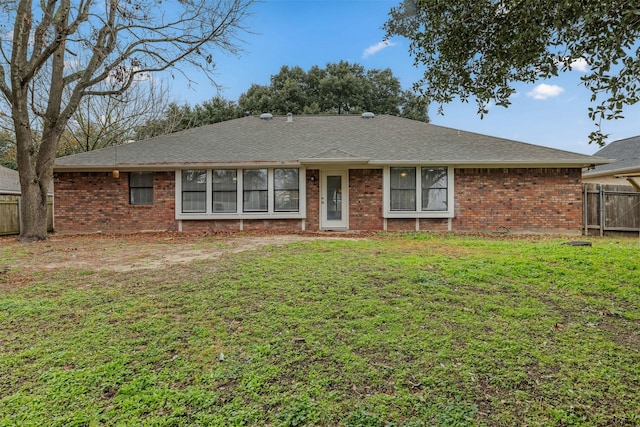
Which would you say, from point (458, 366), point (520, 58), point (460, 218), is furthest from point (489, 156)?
point (458, 366)

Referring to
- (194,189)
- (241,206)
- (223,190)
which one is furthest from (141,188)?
(241,206)

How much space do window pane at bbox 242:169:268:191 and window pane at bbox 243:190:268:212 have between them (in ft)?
0.56

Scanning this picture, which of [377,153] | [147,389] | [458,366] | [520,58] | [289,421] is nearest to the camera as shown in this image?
[289,421]

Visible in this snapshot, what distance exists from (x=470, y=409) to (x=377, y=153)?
394 inches

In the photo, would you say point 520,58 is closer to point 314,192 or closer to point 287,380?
point 287,380

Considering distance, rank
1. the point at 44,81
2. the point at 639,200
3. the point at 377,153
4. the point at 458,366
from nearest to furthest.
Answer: the point at 458,366 → the point at 639,200 → the point at 377,153 → the point at 44,81

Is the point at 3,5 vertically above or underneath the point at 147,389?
above

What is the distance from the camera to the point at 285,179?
11.8 meters

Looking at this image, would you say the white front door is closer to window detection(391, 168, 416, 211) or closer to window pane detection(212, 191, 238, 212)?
window detection(391, 168, 416, 211)

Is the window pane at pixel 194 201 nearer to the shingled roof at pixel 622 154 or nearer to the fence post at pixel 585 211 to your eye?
the fence post at pixel 585 211

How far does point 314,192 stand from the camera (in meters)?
11.9

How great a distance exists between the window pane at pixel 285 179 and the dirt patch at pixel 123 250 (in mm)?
2125

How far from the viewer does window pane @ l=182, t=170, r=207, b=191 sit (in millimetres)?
11945

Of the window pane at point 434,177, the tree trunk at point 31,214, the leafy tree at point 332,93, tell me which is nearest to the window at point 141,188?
the tree trunk at point 31,214
